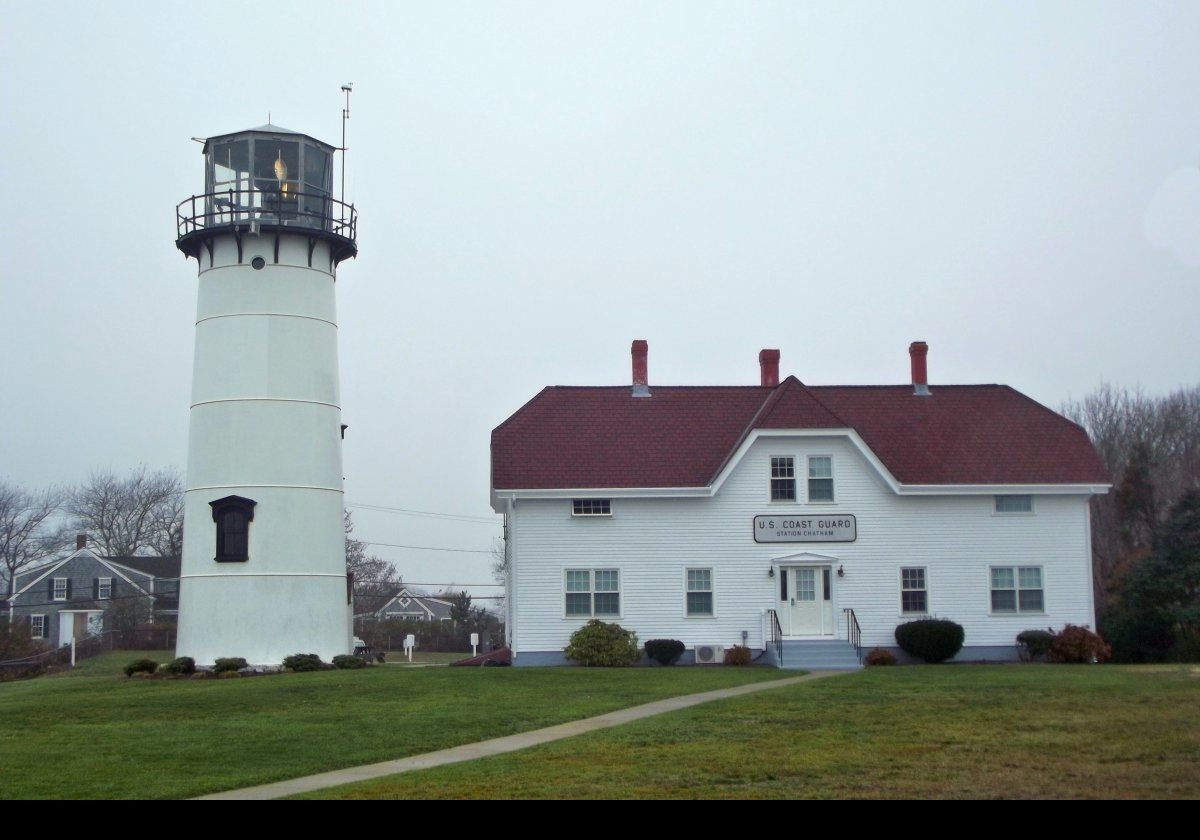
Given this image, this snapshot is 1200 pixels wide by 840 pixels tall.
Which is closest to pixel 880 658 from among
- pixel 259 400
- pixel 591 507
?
pixel 591 507

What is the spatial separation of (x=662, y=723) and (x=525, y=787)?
218 inches

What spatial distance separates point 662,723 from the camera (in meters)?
17.6

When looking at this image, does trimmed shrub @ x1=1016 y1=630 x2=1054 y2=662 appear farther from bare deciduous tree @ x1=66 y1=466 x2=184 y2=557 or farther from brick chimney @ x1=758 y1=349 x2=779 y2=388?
bare deciduous tree @ x1=66 y1=466 x2=184 y2=557

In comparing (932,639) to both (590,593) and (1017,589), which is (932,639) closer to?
(1017,589)

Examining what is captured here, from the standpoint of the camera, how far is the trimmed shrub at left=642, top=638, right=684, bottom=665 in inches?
1251

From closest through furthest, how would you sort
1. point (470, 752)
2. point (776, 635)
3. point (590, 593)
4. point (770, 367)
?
point (470, 752)
point (776, 635)
point (590, 593)
point (770, 367)

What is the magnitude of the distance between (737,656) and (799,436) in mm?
5654

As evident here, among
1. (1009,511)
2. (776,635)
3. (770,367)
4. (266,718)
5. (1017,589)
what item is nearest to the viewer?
(266,718)

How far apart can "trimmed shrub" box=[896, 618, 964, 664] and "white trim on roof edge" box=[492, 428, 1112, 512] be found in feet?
10.9

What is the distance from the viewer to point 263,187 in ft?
107

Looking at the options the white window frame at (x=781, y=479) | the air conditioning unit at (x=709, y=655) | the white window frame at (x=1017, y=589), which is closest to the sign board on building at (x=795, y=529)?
the white window frame at (x=781, y=479)

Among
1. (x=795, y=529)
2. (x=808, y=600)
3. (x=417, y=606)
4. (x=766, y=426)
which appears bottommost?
(x=417, y=606)

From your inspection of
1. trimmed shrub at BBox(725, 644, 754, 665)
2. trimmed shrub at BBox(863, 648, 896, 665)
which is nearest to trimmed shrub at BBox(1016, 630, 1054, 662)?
trimmed shrub at BBox(863, 648, 896, 665)
